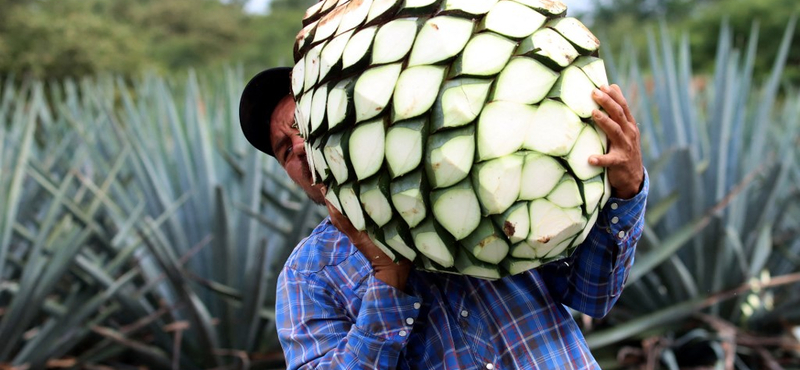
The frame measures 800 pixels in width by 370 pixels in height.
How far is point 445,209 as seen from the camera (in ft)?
3.65

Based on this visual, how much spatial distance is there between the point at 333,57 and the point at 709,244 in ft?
9.14

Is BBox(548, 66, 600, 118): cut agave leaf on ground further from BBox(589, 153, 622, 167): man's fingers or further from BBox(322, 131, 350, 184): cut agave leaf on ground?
BBox(322, 131, 350, 184): cut agave leaf on ground

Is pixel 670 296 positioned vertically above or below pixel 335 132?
below

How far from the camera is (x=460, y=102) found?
1085 millimetres

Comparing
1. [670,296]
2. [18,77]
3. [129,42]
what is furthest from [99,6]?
[670,296]

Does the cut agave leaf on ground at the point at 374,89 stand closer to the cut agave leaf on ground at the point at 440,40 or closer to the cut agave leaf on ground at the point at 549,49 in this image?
the cut agave leaf on ground at the point at 440,40

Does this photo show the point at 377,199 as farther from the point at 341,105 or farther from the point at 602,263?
the point at 602,263

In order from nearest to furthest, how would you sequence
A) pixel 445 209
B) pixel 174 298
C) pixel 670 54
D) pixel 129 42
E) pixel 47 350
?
pixel 445 209
pixel 47 350
pixel 174 298
pixel 670 54
pixel 129 42

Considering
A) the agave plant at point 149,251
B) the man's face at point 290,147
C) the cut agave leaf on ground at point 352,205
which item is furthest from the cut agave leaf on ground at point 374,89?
the agave plant at point 149,251

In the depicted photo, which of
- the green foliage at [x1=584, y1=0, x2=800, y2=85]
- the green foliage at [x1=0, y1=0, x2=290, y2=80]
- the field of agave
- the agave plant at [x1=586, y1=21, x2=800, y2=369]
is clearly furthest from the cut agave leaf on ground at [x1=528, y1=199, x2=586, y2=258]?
the green foliage at [x1=584, y1=0, x2=800, y2=85]

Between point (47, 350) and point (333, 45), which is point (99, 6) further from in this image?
point (333, 45)

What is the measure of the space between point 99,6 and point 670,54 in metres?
28.7

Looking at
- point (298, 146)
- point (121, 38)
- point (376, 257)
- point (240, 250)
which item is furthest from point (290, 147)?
point (121, 38)

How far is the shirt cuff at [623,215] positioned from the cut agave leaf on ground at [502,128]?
0.27 meters
